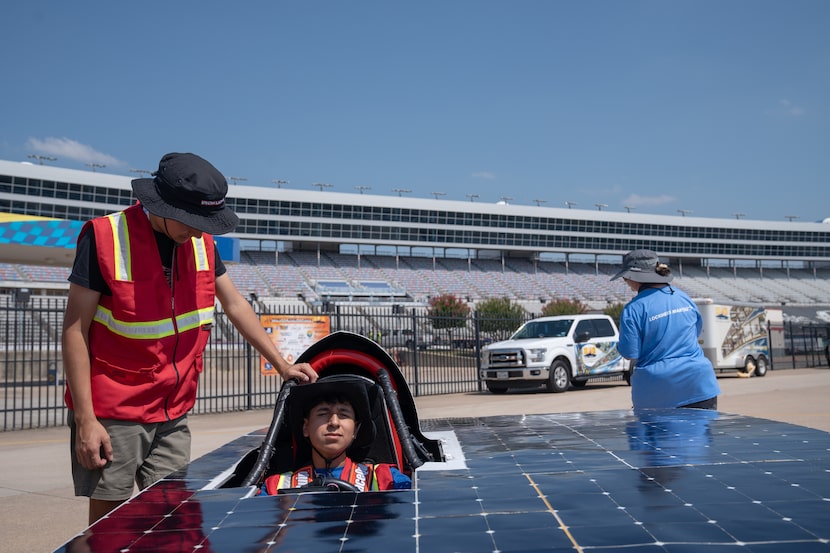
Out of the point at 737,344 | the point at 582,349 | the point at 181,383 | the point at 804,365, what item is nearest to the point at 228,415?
the point at 582,349

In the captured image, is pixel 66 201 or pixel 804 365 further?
pixel 66 201

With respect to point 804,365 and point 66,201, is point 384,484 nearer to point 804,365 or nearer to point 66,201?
point 804,365

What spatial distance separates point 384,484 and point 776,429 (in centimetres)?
175

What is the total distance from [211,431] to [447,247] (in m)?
59.7

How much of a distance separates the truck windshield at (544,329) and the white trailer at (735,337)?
15.6 feet

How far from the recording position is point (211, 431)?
1073cm

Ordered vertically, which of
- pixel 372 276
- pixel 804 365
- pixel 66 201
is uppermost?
pixel 66 201

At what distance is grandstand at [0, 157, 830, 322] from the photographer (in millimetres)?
54469

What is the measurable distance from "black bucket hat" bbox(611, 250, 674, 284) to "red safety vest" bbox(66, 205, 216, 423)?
2.90m

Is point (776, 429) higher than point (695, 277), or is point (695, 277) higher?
point (695, 277)

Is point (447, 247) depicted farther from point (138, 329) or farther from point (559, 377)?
point (138, 329)

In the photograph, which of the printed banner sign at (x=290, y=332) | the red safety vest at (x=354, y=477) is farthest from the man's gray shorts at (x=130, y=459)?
the printed banner sign at (x=290, y=332)

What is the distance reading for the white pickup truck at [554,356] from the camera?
1630cm

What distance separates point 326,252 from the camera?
67.5 metres
